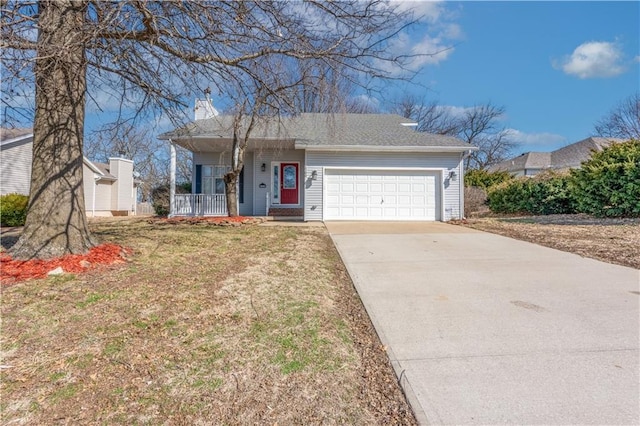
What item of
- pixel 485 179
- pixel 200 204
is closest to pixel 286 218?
pixel 200 204

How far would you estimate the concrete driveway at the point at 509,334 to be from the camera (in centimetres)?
207

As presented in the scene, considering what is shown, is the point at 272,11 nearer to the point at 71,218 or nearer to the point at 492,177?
the point at 71,218

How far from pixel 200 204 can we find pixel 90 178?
32.9 ft

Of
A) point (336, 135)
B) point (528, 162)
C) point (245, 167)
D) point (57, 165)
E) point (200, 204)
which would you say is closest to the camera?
point (57, 165)

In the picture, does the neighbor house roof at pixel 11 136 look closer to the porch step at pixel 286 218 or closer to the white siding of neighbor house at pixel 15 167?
the white siding of neighbor house at pixel 15 167

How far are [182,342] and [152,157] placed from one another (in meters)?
30.6

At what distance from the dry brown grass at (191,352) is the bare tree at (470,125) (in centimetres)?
2733

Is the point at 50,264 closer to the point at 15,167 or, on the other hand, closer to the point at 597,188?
the point at 597,188

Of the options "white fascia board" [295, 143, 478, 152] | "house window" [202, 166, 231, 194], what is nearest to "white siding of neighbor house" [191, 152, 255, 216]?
"house window" [202, 166, 231, 194]

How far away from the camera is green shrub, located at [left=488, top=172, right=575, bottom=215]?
1387cm

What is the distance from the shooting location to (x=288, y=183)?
13969 millimetres

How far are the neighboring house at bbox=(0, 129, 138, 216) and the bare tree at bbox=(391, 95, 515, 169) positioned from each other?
21988mm

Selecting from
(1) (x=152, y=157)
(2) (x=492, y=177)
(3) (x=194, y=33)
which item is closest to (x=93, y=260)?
(3) (x=194, y=33)

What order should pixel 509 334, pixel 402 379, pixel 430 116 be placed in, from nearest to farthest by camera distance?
pixel 402 379
pixel 509 334
pixel 430 116
